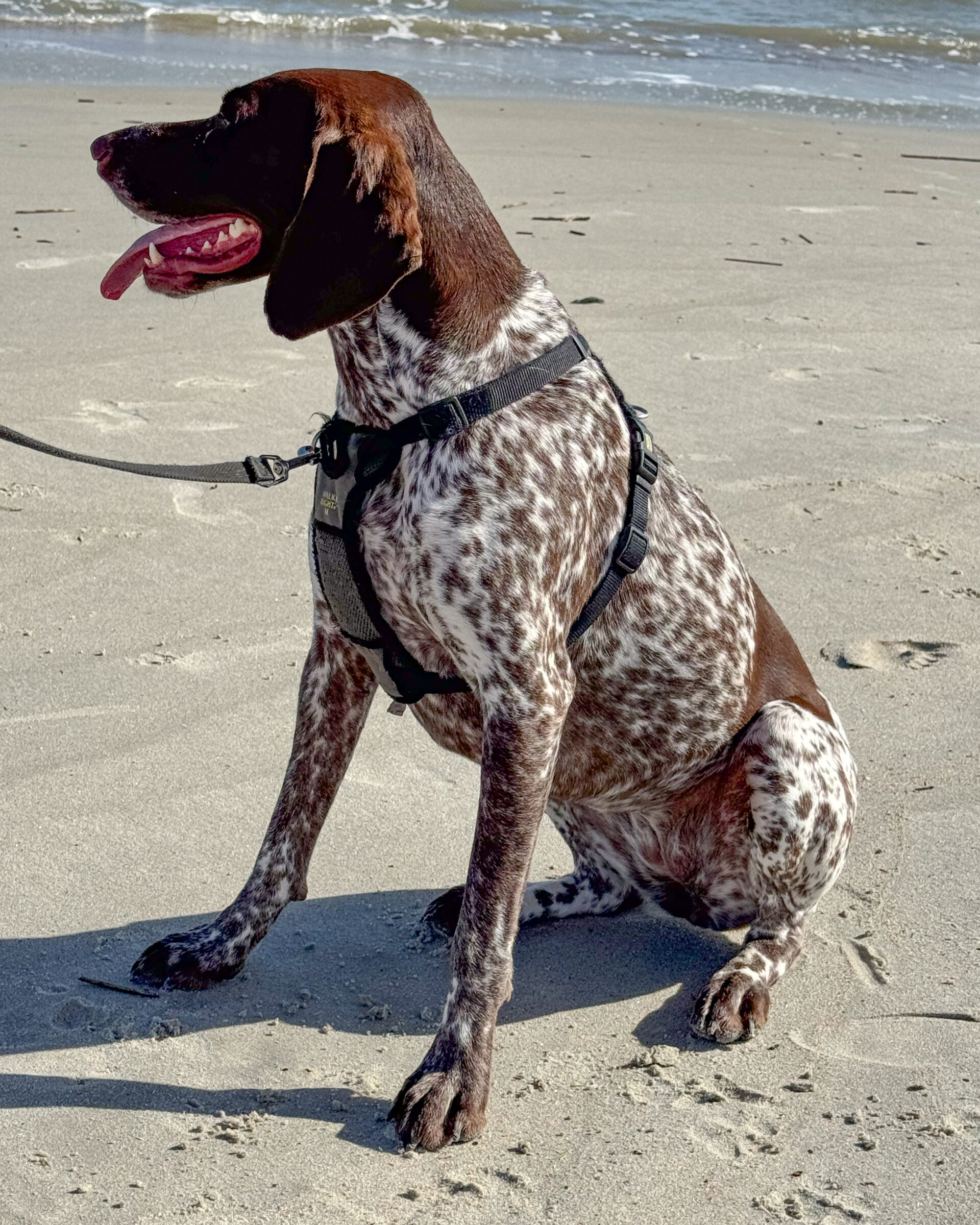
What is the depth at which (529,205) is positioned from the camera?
921cm

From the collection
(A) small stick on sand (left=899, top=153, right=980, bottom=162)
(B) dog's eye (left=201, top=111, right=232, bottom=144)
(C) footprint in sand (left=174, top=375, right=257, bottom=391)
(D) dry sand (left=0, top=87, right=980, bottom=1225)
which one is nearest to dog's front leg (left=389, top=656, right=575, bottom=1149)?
(D) dry sand (left=0, top=87, right=980, bottom=1225)

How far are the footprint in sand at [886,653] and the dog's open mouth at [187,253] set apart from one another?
2.52 metres

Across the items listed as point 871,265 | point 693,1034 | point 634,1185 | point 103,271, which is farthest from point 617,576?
point 871,265

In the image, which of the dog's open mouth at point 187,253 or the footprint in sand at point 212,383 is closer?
the dog's open mouth at point 187,253

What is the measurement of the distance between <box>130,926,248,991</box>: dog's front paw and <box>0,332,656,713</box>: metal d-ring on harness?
659 millimetres

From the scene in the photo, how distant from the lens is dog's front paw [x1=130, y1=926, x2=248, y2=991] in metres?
3.17

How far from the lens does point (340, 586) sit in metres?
2.97

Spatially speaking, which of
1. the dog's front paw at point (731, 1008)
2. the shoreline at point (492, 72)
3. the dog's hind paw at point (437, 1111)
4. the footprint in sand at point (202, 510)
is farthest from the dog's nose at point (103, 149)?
the shoreline at point (492, 72)

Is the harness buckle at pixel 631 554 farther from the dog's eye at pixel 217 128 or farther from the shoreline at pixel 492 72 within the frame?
the shoreline at pixel 492 72

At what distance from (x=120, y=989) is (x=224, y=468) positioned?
1.13 meters

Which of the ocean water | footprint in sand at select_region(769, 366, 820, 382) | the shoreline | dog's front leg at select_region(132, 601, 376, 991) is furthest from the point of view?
the ocean water

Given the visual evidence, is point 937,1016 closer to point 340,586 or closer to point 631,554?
point 631,554

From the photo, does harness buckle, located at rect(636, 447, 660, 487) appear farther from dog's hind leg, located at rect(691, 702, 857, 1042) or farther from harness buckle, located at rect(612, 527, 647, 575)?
dog's hind leg, located at rect(691, 702, 857, 1042)

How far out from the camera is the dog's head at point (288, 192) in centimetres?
263
